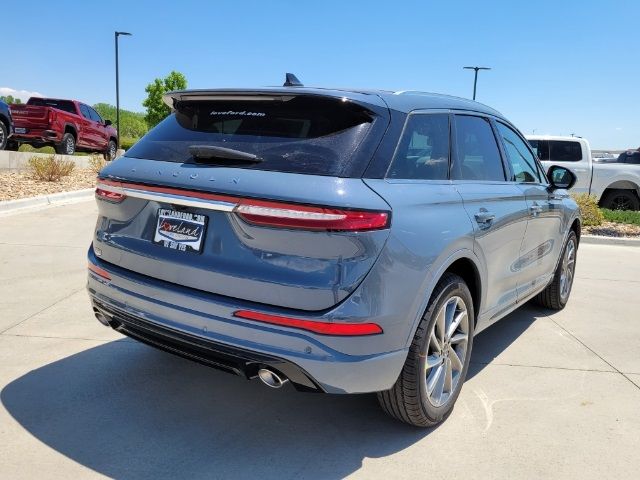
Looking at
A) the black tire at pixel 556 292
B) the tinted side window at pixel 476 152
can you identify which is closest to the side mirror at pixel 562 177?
the black tire at pixel 556 292

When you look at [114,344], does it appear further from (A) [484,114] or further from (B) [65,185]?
(B) [65,185]

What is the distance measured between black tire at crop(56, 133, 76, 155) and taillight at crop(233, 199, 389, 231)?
1614 centimetres

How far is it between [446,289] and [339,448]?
964mm

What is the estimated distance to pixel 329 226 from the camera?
2430 mm

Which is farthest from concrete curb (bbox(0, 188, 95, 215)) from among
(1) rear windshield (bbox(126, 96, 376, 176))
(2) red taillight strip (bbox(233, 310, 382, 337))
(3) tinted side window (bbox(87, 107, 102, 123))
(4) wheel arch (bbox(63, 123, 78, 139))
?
(3) tinted side window (bbox(87, 107, 102, 123))

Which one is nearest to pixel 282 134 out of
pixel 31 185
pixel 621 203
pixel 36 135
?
pixel 31 185

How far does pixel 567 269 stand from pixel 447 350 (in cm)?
306

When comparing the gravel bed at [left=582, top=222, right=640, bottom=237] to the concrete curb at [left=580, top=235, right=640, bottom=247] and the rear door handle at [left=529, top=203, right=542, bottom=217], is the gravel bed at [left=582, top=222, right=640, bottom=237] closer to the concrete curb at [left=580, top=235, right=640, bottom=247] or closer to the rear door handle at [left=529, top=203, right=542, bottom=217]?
the concrete curb at [left=580, top=235, right=640, bottom=247]

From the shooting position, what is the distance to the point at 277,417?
3.23 metres

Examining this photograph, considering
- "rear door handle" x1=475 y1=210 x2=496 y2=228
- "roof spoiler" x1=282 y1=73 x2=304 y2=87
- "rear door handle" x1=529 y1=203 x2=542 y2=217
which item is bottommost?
"rear door handle" x1=529 y1=203 x2=542 y2=217

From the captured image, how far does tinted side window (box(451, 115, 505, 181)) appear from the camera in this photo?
3510 millimetres

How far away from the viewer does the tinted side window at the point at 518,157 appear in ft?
14.0

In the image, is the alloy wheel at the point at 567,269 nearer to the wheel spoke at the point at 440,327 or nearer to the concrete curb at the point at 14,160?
the wheel spoke at the point at 440,327

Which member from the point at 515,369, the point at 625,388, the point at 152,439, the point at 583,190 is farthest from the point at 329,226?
the point at 583,190
